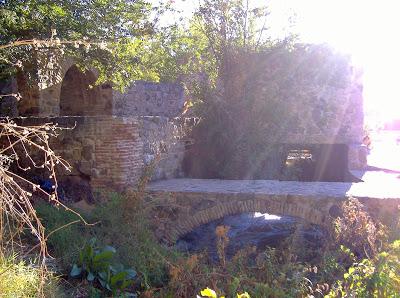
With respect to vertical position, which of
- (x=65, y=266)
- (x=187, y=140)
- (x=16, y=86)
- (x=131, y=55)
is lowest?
Result: (x=65, y=266)

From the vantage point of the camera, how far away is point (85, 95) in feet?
40.1

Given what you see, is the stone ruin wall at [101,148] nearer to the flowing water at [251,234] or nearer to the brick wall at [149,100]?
the flowing water at [251,234]

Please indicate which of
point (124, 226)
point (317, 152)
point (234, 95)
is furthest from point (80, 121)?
point (317, 152)

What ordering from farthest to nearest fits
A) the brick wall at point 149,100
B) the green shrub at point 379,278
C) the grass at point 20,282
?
the brick wall at point 149,100 → the grass at point 20,282 → the green shrub at point 379,278

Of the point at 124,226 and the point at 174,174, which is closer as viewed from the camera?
the point at 124,226

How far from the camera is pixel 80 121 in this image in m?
7.86

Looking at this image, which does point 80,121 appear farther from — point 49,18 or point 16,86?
point 16,86

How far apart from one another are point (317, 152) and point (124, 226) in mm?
8360

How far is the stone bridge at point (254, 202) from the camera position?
6.89 meters

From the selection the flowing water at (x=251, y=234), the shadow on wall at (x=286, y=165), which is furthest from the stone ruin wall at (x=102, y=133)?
the flowing water at (x=251, y=234)

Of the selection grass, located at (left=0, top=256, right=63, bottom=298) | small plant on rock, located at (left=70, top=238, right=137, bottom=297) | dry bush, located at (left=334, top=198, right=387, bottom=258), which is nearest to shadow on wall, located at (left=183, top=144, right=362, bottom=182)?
dry bush, located at (left=334, top=198, right=387, bottom=258)

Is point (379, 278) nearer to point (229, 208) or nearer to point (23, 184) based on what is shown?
point (229, 208)

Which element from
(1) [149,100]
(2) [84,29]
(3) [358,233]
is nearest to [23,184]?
(2) [84,29]

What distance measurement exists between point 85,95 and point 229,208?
20.3 ft
